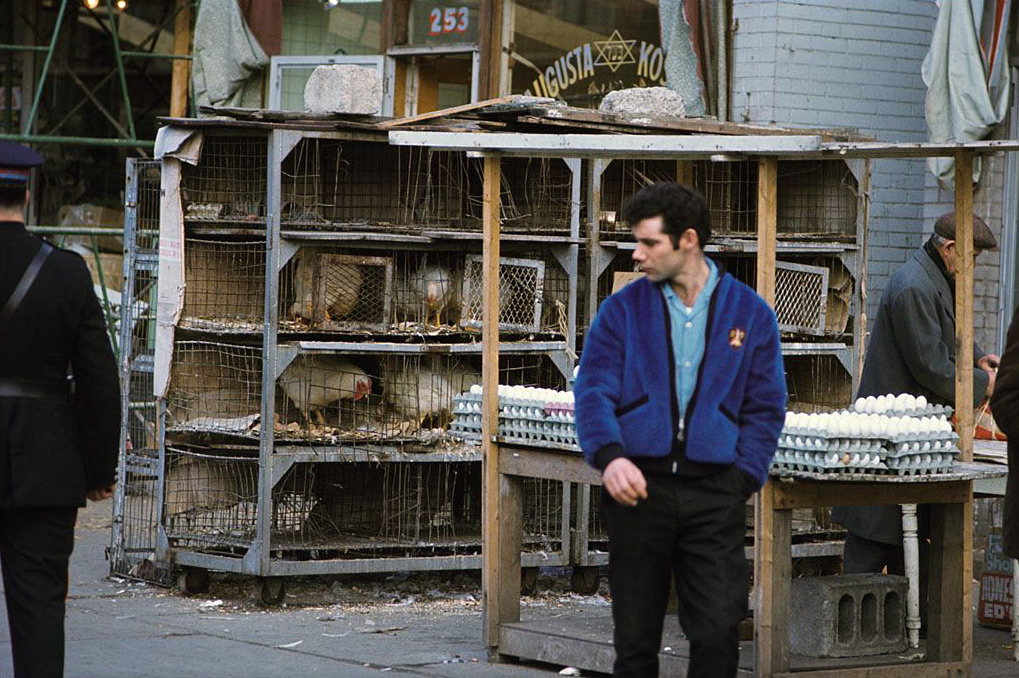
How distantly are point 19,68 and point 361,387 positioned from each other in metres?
9.00

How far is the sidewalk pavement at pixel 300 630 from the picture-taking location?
24.9 ft

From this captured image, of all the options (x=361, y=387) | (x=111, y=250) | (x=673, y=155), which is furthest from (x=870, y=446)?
(x=111, y=250)

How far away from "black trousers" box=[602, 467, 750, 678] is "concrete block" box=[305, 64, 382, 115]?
4628mm

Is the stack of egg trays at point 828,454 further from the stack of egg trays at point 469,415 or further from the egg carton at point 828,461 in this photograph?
the stack of egg trays at point 469,415

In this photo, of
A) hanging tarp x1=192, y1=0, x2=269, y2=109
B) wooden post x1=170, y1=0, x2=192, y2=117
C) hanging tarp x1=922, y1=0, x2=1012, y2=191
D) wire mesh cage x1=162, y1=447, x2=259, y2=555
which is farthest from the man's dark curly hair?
wooden post x1=170, y1=0, x2=192, y2=117

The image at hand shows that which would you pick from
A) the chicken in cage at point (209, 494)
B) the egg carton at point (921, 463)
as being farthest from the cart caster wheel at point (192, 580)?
the egg carton at point (921, 463)

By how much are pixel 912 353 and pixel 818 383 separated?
2.66m

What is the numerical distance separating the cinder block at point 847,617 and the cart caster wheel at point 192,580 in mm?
3651

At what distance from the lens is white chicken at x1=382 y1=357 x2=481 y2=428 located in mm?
9969

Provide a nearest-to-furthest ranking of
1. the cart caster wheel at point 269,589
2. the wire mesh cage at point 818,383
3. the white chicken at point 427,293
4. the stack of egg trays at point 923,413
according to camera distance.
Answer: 1. the stack of egg trays at point 923,413
2. the cart caster wheel at point 269,589
3. the white chicken at point 427,293
4. the wire mesh cage at point 818,383

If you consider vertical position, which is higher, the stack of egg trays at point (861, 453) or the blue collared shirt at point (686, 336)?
the blue collared shirt at point (686, 336)

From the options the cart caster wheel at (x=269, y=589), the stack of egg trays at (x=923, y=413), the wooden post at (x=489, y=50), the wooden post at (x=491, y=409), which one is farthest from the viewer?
the wooden post at (x=489, y=50)

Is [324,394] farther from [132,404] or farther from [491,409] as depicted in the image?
[491,409]

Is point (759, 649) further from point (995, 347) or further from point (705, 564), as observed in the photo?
point (995, 347)
